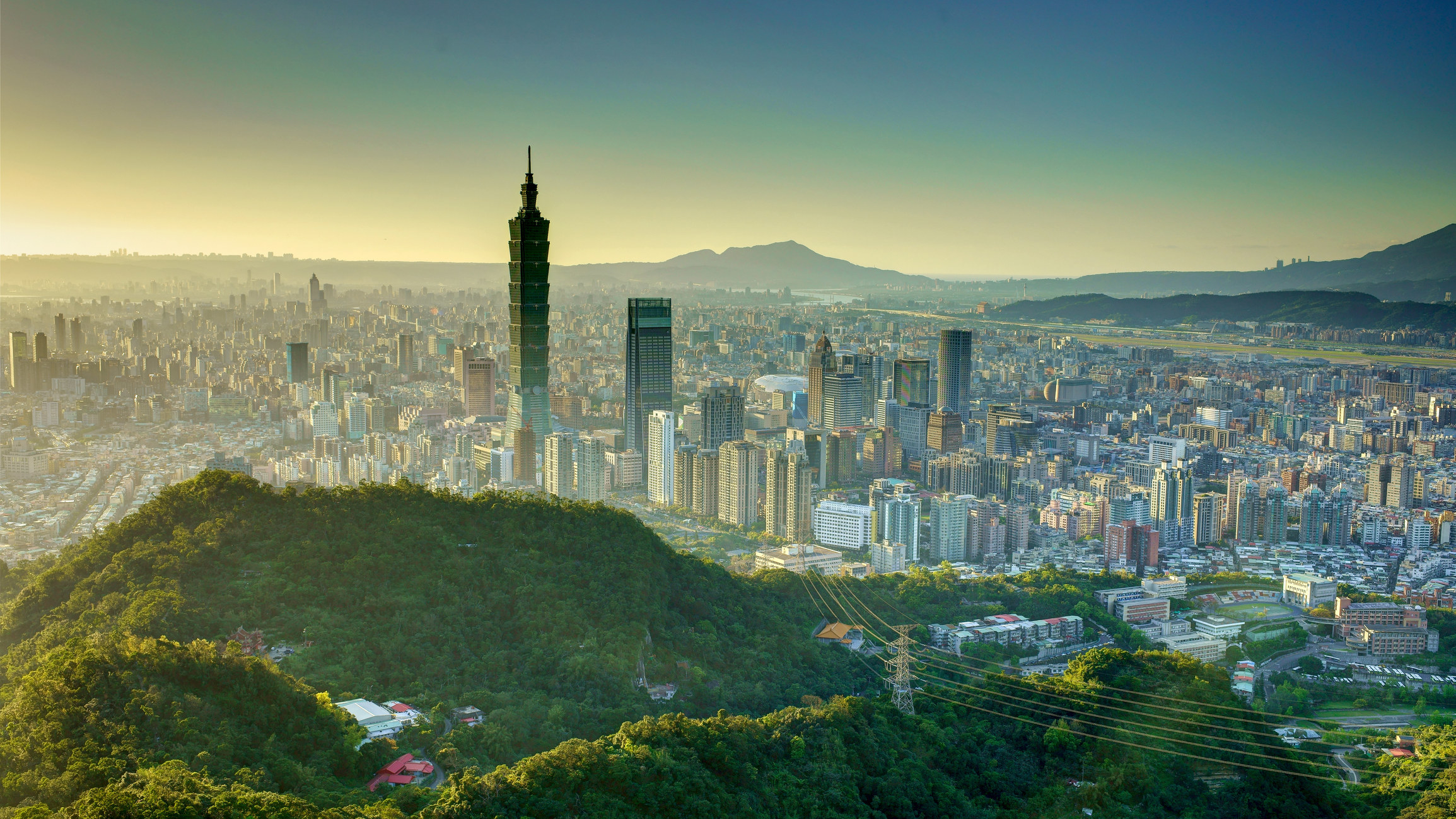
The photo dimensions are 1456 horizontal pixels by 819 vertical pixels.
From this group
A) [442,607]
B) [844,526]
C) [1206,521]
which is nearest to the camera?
[442,607]

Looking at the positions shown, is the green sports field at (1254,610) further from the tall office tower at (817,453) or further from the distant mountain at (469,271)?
the distant mountain at (469,271)

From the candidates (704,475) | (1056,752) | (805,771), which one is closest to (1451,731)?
(1056,752)

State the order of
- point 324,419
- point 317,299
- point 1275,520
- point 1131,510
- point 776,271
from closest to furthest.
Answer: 1. point 1275,520
2. point 1131,510
3. point 324,419
4. point 317,299
5. point 776,271

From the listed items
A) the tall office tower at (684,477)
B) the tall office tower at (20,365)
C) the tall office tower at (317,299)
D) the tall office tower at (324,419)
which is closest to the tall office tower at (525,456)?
the tall office tower at (684,477)

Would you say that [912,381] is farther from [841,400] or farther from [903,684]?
[903,684]

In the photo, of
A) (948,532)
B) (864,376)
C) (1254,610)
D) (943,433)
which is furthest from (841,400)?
(1254,610)

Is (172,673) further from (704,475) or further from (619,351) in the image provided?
(619,351)
